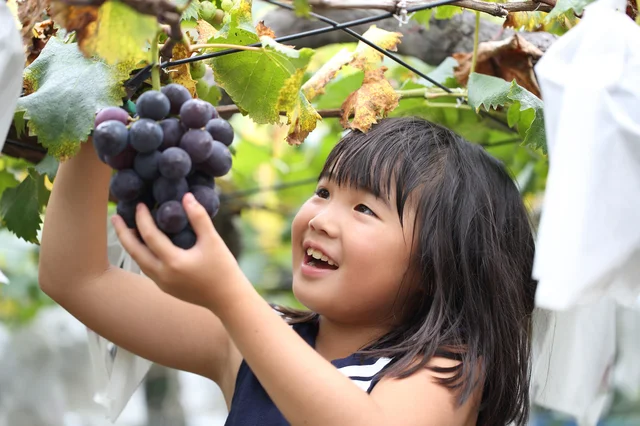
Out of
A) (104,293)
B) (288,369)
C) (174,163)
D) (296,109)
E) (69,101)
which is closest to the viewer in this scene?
(174,163)

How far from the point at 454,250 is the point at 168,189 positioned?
644 millimetres

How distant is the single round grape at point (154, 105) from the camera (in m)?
0.83

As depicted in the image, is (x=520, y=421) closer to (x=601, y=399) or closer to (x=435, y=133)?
(x=601, y=399)

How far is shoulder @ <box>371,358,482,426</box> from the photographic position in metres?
1.09

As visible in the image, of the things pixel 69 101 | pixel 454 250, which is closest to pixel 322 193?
pixel 454 250

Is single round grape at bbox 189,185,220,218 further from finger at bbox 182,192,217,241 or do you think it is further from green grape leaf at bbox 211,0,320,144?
green grape leaf at bbox 211,0,320,144

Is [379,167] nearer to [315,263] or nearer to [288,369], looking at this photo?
[315,263]

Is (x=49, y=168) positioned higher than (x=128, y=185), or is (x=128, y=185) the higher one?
(x=128, y=185)

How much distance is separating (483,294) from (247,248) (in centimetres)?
247

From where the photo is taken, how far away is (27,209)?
1496 mm

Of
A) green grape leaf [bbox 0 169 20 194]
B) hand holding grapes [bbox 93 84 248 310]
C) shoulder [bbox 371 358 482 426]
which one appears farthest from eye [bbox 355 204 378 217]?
green grape leaf [bbox 0 169 20 194]

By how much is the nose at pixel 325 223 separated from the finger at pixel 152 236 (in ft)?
1.47

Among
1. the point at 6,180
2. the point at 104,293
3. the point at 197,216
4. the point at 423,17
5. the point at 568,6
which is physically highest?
the point at 568,6

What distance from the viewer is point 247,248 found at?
375 cm
